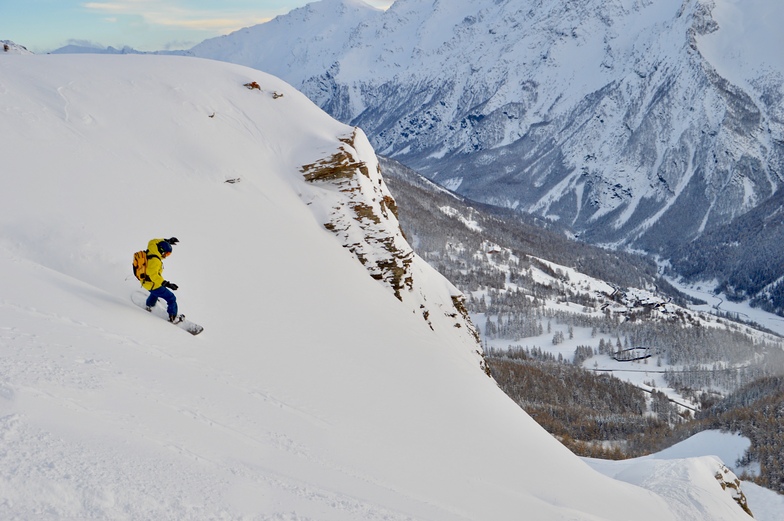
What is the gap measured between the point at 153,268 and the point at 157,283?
1.34 feet

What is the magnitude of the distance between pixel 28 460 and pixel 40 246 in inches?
390

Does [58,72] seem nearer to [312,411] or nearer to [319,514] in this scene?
[312,411]

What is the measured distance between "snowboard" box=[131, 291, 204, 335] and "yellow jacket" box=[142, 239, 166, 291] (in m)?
0.68

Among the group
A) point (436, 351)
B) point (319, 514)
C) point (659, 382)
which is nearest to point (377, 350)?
point (436, 351)

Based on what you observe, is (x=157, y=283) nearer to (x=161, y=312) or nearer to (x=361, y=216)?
(x=161, y=312)

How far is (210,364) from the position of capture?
12.1 meters

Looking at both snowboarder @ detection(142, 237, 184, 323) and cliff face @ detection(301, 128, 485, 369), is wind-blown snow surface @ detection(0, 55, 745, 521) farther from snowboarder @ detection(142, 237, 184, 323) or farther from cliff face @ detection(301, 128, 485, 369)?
cliff face @ detection(301, 128, 485, 369)

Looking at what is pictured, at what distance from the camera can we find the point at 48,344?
9.87m

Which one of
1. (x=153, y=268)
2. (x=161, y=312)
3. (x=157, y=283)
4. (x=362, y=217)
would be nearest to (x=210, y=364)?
(x=161, y=312)

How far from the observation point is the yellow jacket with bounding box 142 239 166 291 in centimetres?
1358

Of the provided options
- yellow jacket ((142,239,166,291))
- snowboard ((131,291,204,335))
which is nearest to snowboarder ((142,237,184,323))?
yellow jacket ((142,239,166,291))

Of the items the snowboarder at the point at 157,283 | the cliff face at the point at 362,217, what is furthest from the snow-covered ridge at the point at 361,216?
the snowboarder at the point at 157,283

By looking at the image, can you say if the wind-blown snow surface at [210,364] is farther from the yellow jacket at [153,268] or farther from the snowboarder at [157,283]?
the yellow jacket at [153,268]

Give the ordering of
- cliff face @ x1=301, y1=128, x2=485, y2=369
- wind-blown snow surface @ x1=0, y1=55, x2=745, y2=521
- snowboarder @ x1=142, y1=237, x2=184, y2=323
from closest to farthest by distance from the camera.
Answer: wind-blown snow surface @ x1=0, y1=55, x2=745, y2=521 < snowboarder @ x1=142, y1=237, x2=184, y2=323 < cliff face @ x1=301, y1=128, x2=485, y2=369
